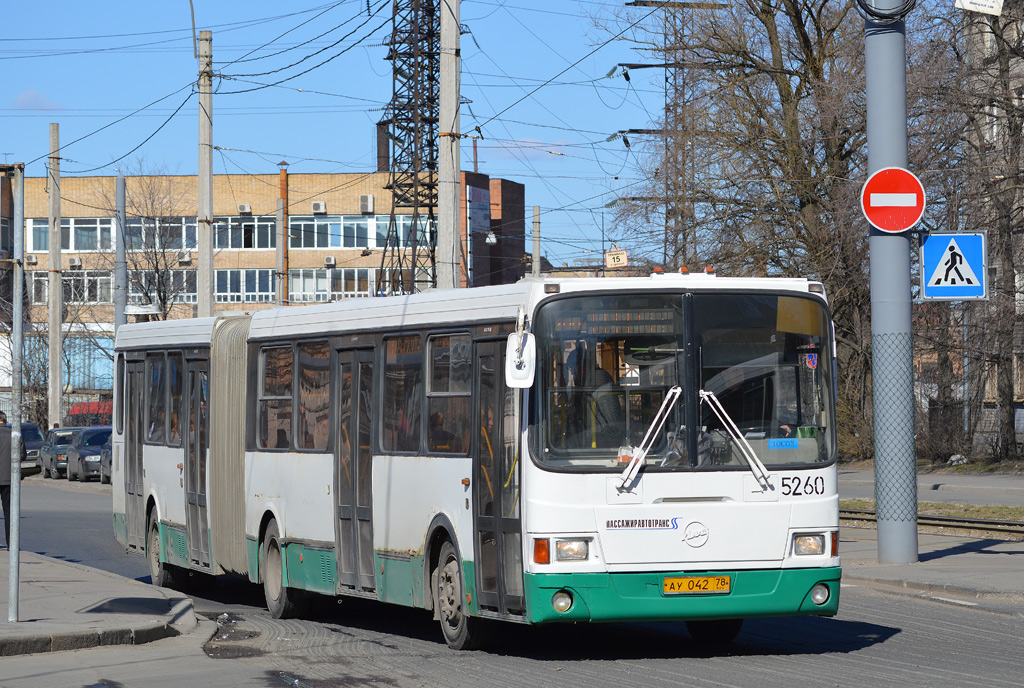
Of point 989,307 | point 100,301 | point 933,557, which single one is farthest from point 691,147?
point 100,301

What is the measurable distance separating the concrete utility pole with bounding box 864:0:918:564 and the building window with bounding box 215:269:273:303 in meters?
72.9

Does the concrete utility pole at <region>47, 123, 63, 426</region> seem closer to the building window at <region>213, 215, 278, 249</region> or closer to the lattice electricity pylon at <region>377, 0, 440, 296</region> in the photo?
the lattice electricity pylon at <region>377, 0, 440, 296</region>

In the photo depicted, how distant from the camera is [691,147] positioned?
1325 inches

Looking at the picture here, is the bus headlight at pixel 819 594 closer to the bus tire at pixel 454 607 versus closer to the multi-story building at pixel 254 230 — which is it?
the bus tire at pixel 454 607

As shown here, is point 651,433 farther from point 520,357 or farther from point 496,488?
point 496,488

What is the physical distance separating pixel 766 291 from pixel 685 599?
2.26 metres

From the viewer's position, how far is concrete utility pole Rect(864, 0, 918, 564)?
51.6 ft

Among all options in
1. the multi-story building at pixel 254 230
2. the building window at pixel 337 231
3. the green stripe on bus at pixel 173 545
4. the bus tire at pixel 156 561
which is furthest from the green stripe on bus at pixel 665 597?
the building window at pixel 337 231

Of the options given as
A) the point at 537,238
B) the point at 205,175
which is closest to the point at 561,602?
the point at 205,175

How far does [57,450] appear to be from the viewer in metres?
44.1

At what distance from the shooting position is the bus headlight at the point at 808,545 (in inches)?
394

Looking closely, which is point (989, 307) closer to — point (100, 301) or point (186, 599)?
point (186, 599)

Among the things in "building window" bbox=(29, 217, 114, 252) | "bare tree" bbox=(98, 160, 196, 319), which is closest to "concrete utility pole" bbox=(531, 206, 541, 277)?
"bare tree" bbox=(98, 160, 196, 319)

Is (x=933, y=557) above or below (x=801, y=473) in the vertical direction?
below
